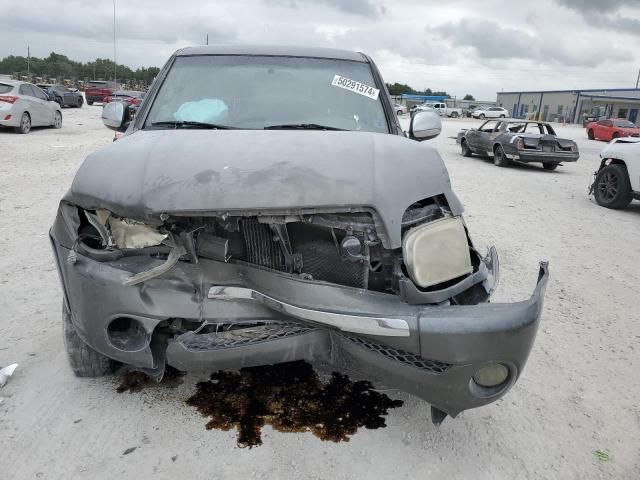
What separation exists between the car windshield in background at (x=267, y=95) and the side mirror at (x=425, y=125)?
13.3 inches

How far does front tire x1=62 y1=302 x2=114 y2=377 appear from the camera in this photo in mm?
2775

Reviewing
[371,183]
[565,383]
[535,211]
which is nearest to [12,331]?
[371,183]

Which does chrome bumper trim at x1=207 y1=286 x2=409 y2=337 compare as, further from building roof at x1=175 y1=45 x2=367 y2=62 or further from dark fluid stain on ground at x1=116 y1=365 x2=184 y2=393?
building roof at x1=175 y1=45 x2=367 y2=62

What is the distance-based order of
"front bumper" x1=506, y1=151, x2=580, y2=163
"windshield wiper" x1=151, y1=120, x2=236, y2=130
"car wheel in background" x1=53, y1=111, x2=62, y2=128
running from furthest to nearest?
"car wheel in background" x1=53, y1=111, x2=62, y2=128, "front bumper" x1=506, y1=151, x2=580, y2=163, "windshield wiper" x1=151, y1=120, x2=236, y2=130

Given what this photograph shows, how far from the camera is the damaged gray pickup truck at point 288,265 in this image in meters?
2.06

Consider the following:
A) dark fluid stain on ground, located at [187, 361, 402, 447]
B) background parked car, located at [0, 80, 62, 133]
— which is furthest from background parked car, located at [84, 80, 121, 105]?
dark fluid stain on ground, located at [187, 361, 402, 447]

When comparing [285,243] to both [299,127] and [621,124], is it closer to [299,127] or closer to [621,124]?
[299,127]

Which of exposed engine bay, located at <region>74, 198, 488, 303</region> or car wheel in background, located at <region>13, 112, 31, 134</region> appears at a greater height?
exposed engine bay, located at <region>74, 198, 488, 303</region>

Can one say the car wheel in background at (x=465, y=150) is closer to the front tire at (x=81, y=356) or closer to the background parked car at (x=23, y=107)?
the background parked car at (x=23, y=107)

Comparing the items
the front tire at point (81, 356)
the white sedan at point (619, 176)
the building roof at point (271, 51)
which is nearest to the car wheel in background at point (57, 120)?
the building roof at point (271, 51)

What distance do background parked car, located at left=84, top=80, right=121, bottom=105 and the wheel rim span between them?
1234 inches

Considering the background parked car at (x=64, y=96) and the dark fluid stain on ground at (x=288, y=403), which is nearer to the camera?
the dark fluid stain on ground at (x=288, y=403)

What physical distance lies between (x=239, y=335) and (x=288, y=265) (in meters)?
0.38

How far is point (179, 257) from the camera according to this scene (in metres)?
2.26
